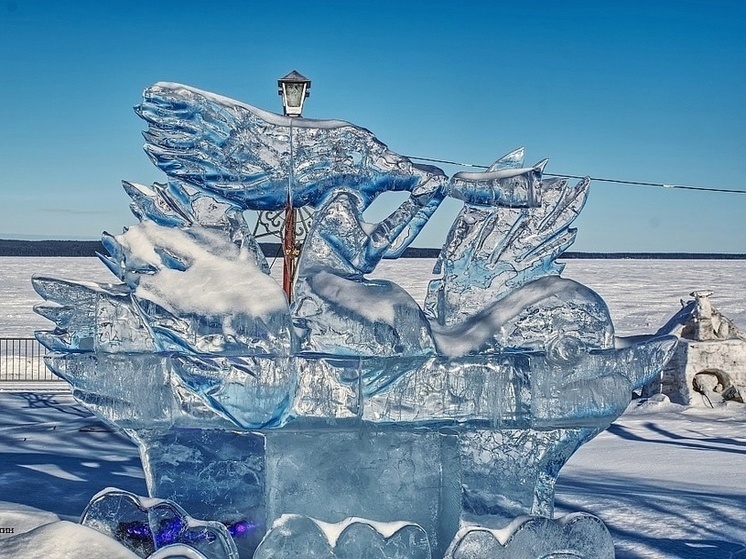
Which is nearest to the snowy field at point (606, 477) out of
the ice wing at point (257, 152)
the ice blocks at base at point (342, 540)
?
the ice blocks at base at point (342, 540)

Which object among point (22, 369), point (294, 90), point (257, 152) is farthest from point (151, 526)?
point (22, 369)

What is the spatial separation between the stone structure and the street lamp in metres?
6.48

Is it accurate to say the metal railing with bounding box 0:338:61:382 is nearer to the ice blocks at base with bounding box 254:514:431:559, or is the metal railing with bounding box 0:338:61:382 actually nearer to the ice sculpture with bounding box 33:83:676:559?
the ice sculpture with bounding box 33:83:676:559

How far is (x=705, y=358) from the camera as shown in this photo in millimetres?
11219

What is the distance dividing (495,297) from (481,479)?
2.64 feet

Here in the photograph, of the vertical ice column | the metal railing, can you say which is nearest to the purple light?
the vertical ice column

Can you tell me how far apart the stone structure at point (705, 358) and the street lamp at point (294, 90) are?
21.3 feet

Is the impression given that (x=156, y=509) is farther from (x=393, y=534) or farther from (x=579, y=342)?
(x=579, y=342)

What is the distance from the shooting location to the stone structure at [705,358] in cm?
1117

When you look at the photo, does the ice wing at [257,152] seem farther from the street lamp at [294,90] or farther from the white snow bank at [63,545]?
the street lamp at [294,90]

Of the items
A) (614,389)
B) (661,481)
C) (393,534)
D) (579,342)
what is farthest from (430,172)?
(661,481)

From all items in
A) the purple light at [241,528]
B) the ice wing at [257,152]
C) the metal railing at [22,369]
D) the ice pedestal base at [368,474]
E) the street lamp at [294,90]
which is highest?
the street lamp at [294,90]

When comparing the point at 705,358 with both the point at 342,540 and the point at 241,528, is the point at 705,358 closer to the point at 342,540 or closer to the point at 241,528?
the point at 241,528

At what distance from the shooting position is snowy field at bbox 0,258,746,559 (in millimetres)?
4914
